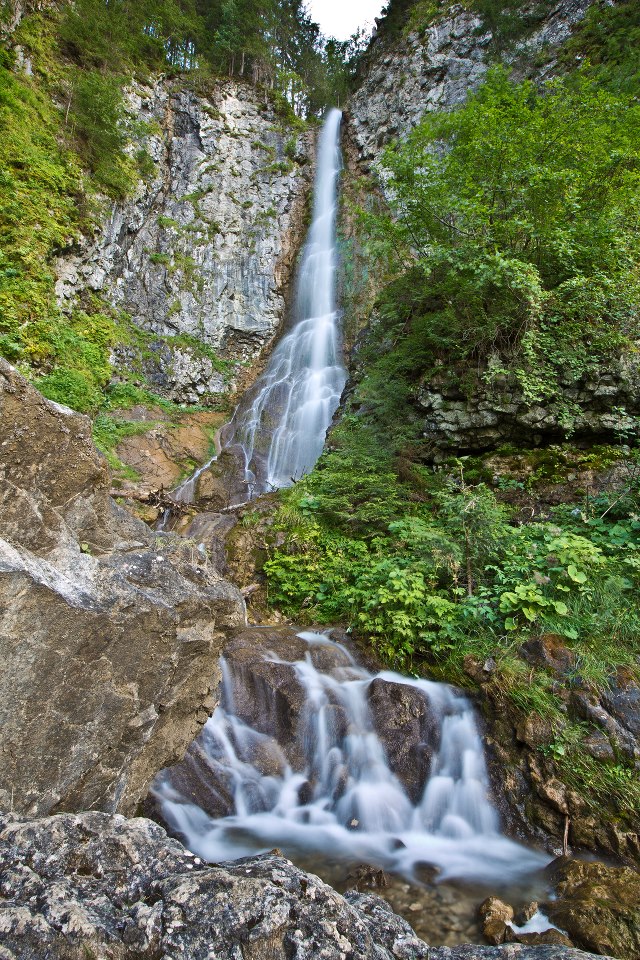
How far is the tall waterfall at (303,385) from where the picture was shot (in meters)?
14.5

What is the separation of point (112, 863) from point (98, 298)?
1683 cm

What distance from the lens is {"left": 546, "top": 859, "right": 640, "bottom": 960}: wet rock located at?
2.74 meters

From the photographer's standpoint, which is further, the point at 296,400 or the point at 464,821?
the point at 296,400

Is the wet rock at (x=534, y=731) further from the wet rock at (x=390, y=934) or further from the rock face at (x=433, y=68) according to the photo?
the rock face at (x=433, y=68)

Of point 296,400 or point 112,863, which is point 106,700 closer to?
point 112,863

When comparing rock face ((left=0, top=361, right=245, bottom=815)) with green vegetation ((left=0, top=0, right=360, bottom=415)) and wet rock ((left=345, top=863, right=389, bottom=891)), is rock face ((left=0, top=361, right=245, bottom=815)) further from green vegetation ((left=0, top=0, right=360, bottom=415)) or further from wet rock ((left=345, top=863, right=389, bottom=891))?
green vegetation ((left=0, top=0, right=360, bottom=415))

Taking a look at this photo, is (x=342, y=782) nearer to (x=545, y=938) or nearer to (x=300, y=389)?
(x=545, y=938)

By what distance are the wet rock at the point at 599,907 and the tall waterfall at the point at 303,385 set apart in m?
9.44

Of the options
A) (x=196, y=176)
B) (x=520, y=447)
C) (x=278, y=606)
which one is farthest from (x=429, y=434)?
(x=196, y=176)

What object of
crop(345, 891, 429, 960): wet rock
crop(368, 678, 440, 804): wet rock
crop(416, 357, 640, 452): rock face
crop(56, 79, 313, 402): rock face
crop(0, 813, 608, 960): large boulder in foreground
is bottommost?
crop(368, 678, 440, 804): wet rock

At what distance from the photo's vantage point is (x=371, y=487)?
8.04 meters

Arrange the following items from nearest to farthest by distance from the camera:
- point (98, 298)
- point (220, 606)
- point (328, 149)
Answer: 1. point (220, 606)
2. point (98, 298)
3. point (328, 149)

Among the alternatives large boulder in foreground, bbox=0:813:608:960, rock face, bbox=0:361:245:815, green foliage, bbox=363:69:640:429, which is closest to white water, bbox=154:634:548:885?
rock face, bbox=0:361:245:815

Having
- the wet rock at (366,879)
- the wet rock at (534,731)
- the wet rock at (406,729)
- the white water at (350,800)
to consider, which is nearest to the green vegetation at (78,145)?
the white water at (350,800)
